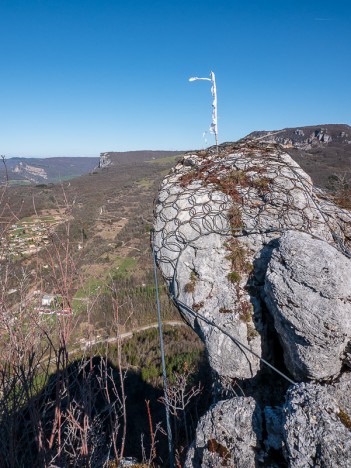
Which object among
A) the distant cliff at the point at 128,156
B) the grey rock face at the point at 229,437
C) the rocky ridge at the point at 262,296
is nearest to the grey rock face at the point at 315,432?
the rocky ridge at the point at 262,296

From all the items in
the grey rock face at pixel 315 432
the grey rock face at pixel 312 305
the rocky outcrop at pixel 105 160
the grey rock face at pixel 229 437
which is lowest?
the grey rock face at pixel 229 437

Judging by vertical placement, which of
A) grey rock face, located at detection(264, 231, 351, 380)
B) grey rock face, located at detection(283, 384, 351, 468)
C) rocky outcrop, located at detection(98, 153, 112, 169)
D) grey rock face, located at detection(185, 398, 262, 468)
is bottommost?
grey rock face, located at detection(185, 398, 262, 468)

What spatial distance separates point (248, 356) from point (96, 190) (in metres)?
53.9

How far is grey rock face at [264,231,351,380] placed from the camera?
335 cm

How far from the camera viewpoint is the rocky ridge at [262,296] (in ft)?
9.65

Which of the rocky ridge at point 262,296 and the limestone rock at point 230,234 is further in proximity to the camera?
the limestone rock at point 230,234

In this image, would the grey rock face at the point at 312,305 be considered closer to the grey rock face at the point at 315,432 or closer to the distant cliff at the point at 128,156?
the grey rock face at the point at 315,432

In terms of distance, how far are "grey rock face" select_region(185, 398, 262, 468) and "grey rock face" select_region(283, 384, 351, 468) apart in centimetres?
37

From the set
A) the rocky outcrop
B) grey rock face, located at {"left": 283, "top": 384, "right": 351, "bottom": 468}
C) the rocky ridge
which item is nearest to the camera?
grey rock face, located at {"left": 283, "top": 384, "right": 351, "bottom": 468}

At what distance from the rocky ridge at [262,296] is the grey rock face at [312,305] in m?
0.01

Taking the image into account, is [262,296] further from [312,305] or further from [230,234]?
[230,234]

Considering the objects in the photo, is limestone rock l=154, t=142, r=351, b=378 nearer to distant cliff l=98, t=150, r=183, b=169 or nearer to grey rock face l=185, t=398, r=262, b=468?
grey rock face l=185, t=398, r=262, b=468

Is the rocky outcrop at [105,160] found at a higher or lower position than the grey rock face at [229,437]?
higher

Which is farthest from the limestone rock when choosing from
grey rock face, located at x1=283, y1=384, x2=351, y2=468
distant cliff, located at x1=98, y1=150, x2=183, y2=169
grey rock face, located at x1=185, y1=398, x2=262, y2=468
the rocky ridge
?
distant cliff, located at x1=98, y1=150, x2=183, y2=169
